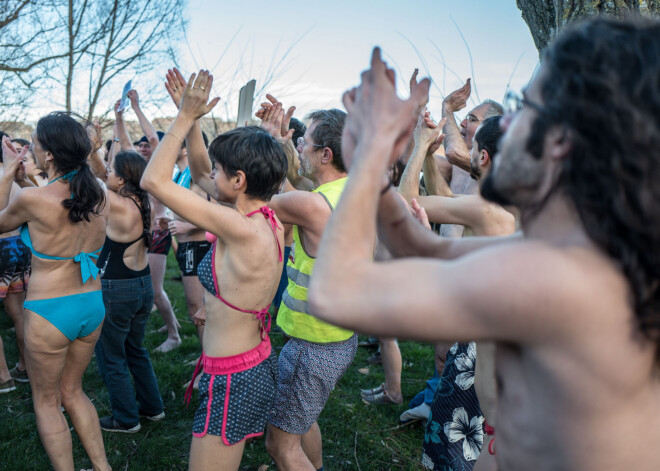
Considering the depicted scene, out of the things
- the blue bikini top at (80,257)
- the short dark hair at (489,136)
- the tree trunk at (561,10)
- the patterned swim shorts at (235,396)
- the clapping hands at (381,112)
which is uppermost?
the tree trunk at (561,10)

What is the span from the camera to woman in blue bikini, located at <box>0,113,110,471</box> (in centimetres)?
309

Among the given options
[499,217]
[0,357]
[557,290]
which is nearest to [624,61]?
[557,290]

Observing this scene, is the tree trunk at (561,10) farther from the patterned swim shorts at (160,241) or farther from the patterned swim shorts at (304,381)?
the patterned swim shorts at (160,241)

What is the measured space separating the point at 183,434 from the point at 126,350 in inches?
32.4

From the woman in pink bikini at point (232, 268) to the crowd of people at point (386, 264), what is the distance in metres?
0.01

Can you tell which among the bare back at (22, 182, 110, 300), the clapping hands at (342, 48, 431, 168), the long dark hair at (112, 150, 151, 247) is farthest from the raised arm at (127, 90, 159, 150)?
the clapping hands at (342, 48, 431, 168)

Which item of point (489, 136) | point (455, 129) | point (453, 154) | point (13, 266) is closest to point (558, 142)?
point (489, 136)

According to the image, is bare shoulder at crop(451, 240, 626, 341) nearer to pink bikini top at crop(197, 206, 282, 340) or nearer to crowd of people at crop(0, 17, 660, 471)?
crowd of people at crop(0, 17, 660, 471)

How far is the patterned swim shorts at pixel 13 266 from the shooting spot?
498cm

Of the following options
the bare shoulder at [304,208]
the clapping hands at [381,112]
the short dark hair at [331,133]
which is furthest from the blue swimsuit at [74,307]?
the clapping hands at [381,112]

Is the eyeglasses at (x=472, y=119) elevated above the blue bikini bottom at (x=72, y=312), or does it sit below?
above

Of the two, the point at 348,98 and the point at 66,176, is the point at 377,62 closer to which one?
the point at 348,98

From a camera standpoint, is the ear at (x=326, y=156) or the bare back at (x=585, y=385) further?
the ear at (x=326, y=156)

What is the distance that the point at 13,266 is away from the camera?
198 inches
